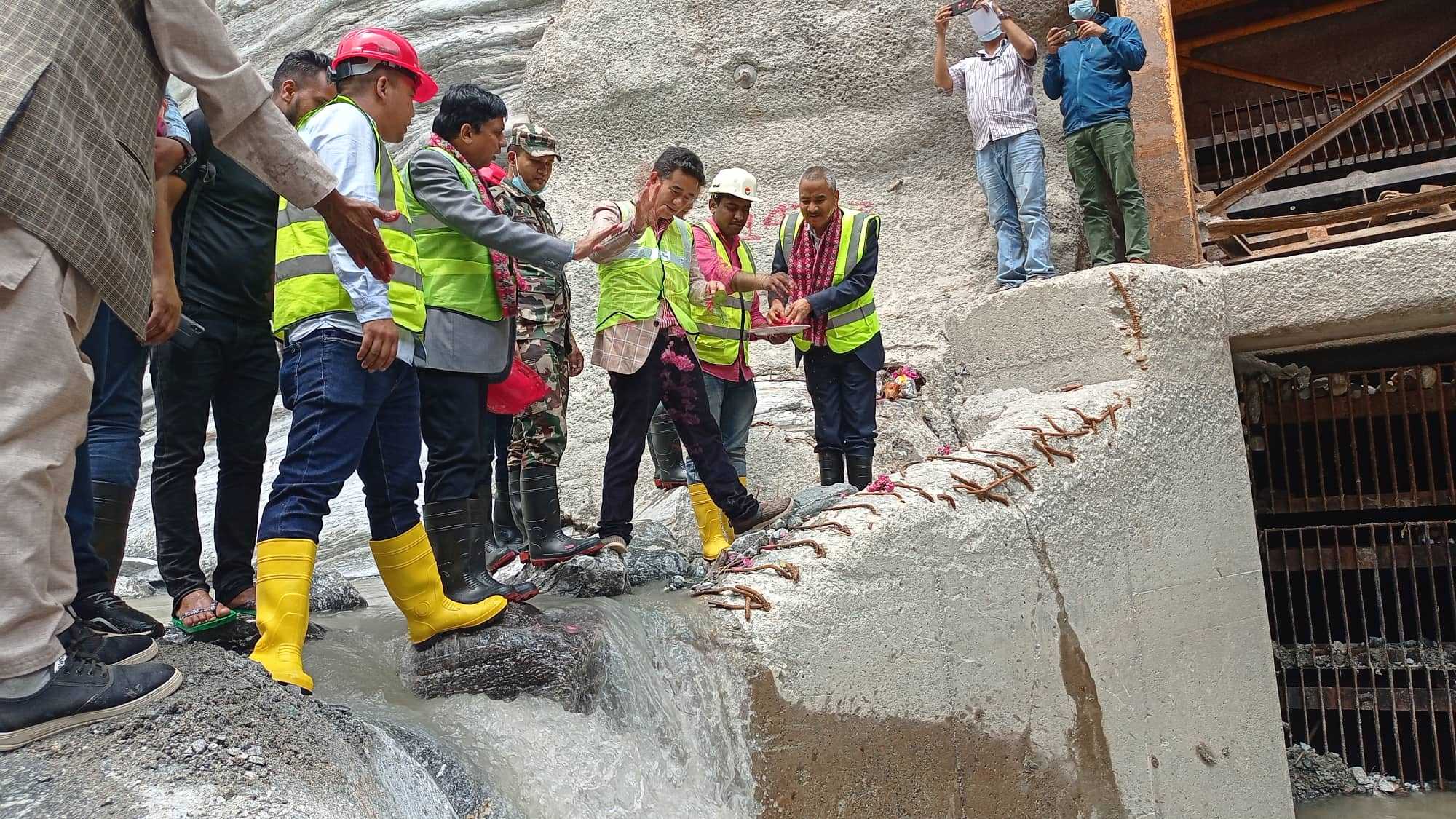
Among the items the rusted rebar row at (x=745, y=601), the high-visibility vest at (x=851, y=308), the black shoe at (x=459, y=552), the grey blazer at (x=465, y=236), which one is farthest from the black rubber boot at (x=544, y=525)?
the high-visibility vest at (x=851, y=308)

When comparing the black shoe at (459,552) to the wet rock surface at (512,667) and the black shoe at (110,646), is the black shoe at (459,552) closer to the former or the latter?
the wet rock surface at (512,667)

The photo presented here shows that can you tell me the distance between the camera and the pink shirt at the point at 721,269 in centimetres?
438

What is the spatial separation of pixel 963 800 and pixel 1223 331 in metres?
2.12

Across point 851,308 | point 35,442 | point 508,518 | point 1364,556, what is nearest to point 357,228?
point 35,442

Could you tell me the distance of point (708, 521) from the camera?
13.9 feet

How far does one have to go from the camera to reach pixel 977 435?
392cm

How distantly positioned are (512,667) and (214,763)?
0.86 m

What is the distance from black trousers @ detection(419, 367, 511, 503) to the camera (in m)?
2.84

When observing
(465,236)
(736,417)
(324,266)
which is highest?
(465,236)

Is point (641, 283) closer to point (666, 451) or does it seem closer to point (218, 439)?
point (666, 451)

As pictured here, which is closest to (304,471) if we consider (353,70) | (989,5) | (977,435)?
(353,70)

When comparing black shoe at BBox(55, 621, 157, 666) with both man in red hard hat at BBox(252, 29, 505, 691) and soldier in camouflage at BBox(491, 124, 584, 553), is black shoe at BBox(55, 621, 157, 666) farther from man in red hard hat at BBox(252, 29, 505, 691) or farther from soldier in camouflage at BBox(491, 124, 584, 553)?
soldier in camouflage at BBox(491, 124, 584, 553)

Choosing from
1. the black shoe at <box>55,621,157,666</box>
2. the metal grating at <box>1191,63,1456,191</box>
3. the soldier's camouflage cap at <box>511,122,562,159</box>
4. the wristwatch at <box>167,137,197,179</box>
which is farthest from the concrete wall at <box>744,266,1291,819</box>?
the metal grating at <box>1191,63,1456,191</box>

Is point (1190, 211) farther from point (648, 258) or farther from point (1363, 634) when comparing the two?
point (648, 258)
